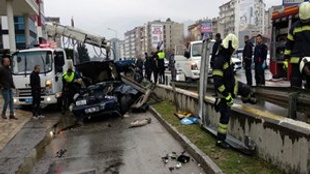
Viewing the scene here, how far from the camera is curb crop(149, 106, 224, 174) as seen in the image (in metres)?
5.75

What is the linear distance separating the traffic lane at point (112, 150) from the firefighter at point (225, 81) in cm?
85

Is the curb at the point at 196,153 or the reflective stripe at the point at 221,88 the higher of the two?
the reflective stripe at the point at 221,88

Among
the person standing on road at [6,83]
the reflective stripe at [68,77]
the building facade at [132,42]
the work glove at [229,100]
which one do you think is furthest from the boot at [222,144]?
the building facade at [132,42]

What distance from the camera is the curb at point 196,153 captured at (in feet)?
18.9

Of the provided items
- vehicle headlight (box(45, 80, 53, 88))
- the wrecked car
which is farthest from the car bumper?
vehicle headlight (box(45, 80, 53, 88))

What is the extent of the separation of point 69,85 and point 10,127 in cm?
412

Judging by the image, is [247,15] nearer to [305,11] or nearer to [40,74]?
[40,74]

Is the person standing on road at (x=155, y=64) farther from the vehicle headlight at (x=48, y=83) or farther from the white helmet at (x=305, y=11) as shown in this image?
the white helmet at (x=305, y=11)

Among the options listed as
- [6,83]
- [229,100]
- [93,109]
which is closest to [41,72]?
[6,83]

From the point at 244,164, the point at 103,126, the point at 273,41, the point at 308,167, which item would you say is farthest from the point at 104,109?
the point at 308,167

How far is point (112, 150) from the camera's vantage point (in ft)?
27.3

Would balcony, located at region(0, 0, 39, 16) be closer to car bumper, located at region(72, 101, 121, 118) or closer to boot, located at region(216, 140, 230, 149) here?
car bumper, located at region(72, 101, 121, 118)

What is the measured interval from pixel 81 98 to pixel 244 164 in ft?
26.4

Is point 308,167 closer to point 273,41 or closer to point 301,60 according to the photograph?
point 301,60
